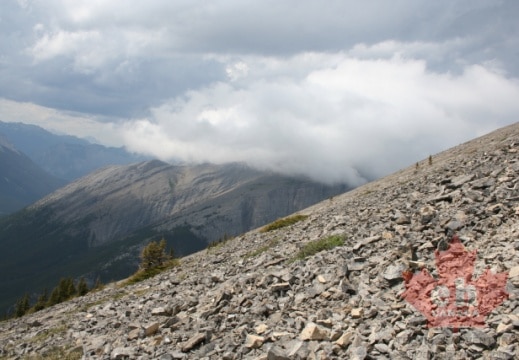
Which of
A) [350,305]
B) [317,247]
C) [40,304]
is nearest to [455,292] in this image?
[350,305]

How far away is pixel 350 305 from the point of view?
15.8 metres

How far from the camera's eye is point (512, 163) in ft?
88.1

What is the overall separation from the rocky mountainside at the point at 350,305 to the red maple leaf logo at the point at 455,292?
137mm

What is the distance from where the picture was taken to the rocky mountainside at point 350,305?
1275 centimetres

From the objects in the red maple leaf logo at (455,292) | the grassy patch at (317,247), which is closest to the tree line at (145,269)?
the grassy patch at (317,247)

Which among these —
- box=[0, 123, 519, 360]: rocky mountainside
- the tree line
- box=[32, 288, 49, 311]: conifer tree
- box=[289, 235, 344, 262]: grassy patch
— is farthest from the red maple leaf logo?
box=[32, 288, 49, 311]: conifer tree

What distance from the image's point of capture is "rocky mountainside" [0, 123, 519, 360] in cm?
1275

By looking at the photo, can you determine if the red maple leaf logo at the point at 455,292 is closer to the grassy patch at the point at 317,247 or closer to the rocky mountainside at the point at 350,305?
the rocky mountainside at the point at 350,305

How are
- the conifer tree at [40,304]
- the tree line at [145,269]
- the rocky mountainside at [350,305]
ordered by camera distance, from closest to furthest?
the rocky mountainside at [350,305] < the tree line at [145,269] < the conifer tree at [40,304]

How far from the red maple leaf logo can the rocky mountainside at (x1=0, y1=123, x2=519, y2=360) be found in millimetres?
137

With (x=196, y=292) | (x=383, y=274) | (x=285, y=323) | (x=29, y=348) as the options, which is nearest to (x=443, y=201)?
(x=383, y=274)

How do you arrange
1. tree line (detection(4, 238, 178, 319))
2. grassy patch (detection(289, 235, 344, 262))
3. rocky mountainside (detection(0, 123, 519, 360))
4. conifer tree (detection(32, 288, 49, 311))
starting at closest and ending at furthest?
rocky mountainside (detection(0, 123, 519, 360))
grassy patch (detection(289, 235, 344, 262))
tree line (detection(4, 238, 178, 319))
conifer tree (detection(32, 288, 49, 311))

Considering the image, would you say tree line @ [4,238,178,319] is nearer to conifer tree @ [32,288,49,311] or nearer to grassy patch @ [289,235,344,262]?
conifer tree @ [32,288,49,311]

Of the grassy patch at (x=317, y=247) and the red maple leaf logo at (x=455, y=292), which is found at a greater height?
the grassy patch at (x=317, y=247)
